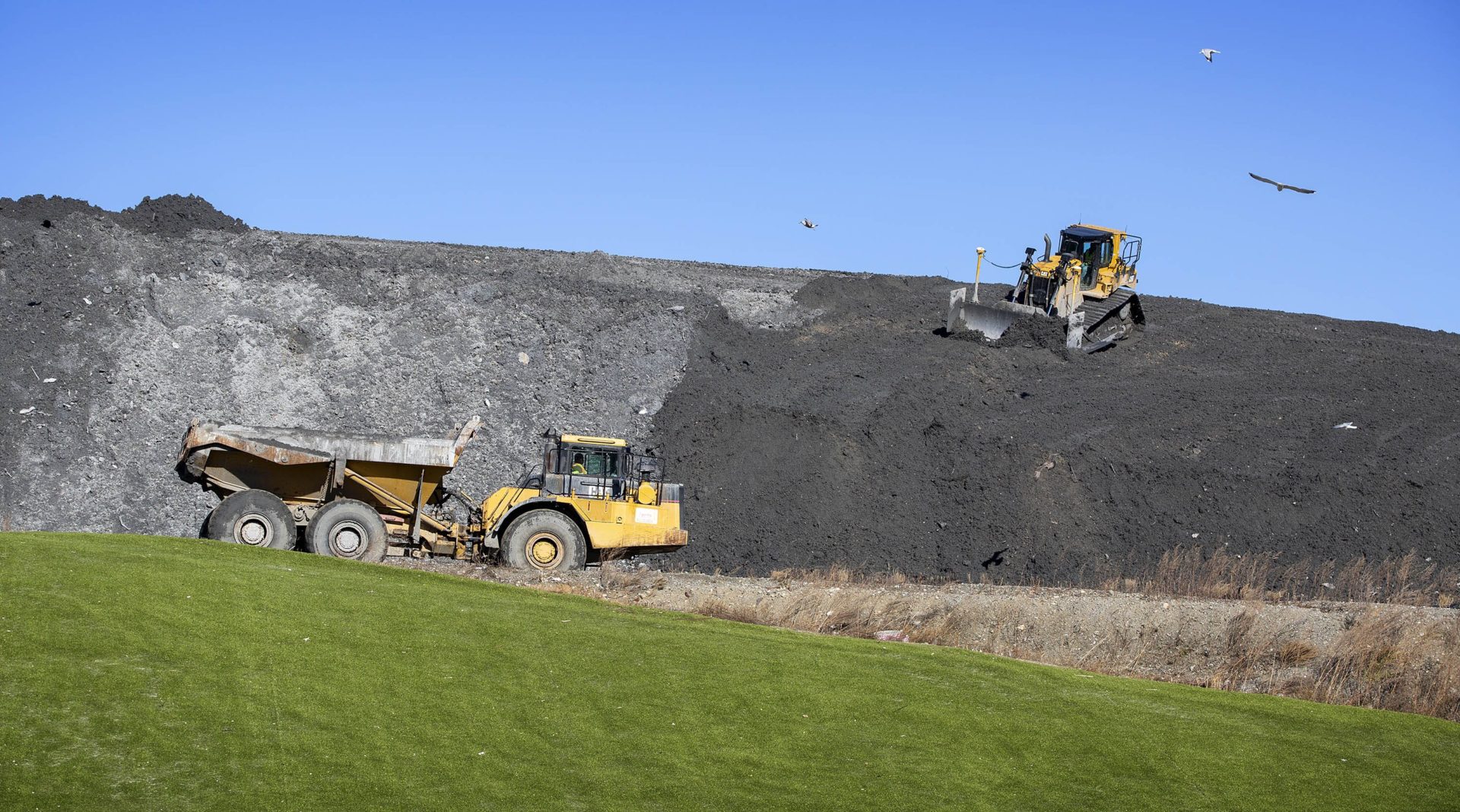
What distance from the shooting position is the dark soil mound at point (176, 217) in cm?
3416

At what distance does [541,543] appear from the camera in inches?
810

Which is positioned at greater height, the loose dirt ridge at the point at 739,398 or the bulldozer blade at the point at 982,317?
the bulldozer blade at the point at 982,317

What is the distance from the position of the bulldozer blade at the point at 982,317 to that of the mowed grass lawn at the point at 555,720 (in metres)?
22.7

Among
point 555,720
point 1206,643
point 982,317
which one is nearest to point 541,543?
point 1206,643

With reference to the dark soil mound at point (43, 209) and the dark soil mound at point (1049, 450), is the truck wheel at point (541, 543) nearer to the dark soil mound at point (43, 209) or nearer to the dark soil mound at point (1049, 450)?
the dark soil mound at point (1049, 450)

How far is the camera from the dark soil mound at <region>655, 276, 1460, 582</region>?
24797mm

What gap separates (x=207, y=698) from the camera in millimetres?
9531

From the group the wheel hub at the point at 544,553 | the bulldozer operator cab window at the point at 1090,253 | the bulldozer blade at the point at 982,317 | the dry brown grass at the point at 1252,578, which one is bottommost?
the wheel hub at the point at 544,553

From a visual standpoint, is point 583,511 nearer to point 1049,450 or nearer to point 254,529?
point 254,529

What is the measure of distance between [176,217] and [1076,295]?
80.0ft

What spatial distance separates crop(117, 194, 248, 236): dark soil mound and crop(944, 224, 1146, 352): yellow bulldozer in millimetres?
20145

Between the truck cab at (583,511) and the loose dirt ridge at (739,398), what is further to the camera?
the loose dirt ridge at (739,398)

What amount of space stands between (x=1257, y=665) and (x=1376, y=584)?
817 centimetres

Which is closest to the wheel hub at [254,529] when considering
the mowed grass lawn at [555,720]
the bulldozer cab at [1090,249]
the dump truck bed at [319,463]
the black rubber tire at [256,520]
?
the black rubber tire at [256,520]
